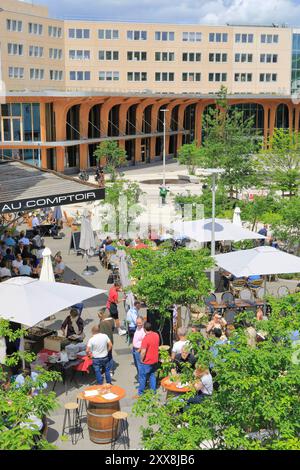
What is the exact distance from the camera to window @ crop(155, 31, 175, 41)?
80.1 metres

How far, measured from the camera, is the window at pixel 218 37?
82625mm

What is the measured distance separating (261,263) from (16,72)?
6685 centimetres

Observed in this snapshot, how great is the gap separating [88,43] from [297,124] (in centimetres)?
2918

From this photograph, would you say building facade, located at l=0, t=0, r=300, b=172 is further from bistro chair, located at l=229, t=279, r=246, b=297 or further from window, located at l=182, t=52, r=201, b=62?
bistro chair, located at l=229, t=279, r=246, b=297

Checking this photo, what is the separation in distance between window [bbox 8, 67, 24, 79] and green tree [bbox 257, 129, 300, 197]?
156ft

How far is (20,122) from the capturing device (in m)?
53.4

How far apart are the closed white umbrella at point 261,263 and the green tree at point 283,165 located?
55.7 ft

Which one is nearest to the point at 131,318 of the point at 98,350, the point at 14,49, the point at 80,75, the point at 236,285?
the point at 98,350

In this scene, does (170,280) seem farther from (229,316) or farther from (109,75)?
(109,75)

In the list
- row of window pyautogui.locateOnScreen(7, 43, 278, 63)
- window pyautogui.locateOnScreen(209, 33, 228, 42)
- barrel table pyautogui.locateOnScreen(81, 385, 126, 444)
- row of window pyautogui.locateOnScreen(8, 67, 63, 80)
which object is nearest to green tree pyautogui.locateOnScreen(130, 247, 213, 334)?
barrel table pyautogui.locateOnScreen(81, 385, 126, 444)

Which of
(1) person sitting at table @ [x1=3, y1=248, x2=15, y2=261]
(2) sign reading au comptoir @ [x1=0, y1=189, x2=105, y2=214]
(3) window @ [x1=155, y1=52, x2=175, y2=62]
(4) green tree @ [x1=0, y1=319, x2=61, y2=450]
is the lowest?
(1) person sitting at table @ [x1=3, y1=248, x2=15, y2=261]

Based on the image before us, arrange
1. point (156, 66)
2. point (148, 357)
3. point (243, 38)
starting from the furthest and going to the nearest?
1. point (243, 38)
2. point (156, 66)
3. point (148, 357)

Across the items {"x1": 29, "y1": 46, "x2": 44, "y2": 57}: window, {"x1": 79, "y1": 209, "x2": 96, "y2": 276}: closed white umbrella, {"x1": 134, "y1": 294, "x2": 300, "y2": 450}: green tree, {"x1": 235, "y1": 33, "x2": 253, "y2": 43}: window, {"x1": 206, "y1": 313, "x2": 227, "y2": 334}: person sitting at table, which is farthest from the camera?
{"x1": 235, "y1": 33, "x2": 253, "y2": 43}: window

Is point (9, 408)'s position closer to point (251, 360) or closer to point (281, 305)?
point (251, 360)
